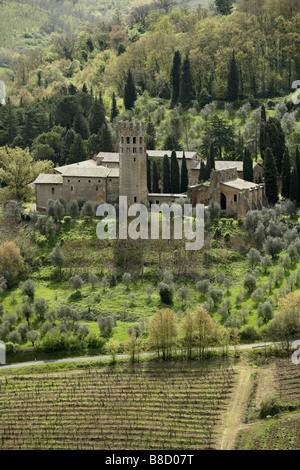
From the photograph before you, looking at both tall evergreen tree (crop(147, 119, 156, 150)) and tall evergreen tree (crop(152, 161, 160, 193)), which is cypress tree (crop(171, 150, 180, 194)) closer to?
tall evergreen tree (crop(152, 161, 160, 193))

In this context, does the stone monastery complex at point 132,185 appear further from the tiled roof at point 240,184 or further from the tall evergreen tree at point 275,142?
the tall evergreen tree at point 275,142

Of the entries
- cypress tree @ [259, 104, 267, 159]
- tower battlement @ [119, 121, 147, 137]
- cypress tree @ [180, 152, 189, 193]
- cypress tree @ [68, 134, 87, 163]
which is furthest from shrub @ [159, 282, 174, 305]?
cypress tree @ [68, 134, 87, 163]

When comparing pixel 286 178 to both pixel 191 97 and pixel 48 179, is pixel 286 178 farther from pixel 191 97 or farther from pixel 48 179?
pixel 191 97

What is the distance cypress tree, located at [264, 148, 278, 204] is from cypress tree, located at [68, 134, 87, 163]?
20.6 m

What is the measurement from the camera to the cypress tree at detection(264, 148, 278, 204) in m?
82.2

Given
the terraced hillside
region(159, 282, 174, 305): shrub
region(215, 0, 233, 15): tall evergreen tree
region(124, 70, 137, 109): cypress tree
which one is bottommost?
Result: the terraced hillside

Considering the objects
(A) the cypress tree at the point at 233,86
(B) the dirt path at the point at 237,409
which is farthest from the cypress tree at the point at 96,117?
(B) the dirt path at the point at 237,409

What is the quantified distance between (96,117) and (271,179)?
97.8 feet

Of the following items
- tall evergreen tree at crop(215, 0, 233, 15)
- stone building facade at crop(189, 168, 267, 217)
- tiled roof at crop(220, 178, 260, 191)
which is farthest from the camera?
tall evergreen tree at crop(215, 0, 233, 15)

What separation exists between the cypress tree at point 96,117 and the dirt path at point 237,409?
52.8m

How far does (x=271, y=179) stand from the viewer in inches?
3238

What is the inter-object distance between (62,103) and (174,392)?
59.5 metres

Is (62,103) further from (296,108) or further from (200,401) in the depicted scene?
(200,401)

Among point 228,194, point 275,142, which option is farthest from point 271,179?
point 275,142
